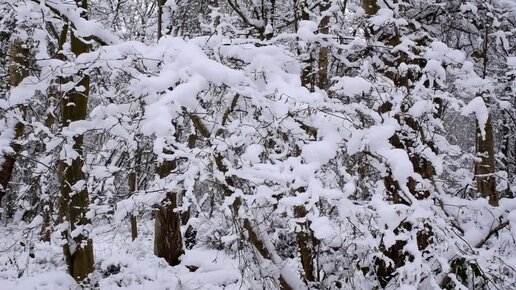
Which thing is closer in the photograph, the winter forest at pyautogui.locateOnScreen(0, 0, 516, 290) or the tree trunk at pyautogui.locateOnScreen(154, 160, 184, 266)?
the winter forest at pyautogui.locateOnScreen(0, 0, 516, 290)

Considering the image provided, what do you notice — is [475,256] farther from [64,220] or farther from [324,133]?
[64,220]

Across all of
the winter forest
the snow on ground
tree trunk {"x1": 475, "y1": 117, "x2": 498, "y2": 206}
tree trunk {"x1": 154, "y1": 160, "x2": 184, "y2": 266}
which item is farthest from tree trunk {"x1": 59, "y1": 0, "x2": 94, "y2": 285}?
tree trunk {"x1": 475, "y1": 117, "x2": 498, "y2": 206}

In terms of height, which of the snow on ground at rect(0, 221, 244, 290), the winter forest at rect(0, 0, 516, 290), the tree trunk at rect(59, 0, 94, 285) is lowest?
the snow on ground at rect(0, 221, 244, 290)

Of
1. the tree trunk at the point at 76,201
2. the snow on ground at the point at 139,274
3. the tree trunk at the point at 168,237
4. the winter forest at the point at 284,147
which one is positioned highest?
the winter forest at the point at 284,147

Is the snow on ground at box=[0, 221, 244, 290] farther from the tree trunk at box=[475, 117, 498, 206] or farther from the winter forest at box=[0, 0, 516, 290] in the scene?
the tree trunk at box=[475, 117, 498, 206]

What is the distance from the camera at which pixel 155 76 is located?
3.13 meters

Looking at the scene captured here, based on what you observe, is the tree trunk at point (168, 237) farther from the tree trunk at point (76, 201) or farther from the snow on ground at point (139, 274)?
the tree trunk at point (76, 201)

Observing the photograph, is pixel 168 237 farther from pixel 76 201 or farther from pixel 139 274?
pixel 76 201

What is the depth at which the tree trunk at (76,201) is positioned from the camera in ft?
17.8

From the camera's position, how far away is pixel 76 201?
5.72 m

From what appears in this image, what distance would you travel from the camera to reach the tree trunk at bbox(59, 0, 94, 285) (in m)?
5.42

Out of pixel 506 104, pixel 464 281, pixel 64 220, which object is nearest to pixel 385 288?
pixel 464 281

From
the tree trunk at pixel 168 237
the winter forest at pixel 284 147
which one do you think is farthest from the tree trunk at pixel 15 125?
the tree trunk at pixel 168 237

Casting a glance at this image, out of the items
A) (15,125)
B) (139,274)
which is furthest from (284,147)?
(139,274)
